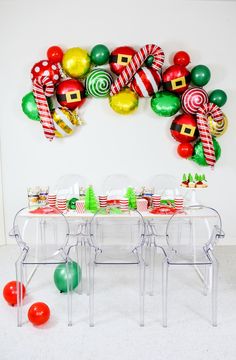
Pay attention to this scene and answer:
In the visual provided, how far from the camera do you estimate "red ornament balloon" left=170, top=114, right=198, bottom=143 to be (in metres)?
3.52

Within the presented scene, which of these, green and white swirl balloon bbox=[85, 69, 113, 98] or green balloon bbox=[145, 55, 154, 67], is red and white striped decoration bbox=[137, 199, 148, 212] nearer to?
green and white swirl balloon bbox=[85, 69, 113, 98]

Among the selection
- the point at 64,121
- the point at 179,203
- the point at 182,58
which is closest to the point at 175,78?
the point at 182,58

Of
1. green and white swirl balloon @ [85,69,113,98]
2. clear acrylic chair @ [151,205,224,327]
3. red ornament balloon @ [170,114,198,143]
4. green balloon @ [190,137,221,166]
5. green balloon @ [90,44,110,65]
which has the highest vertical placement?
green balloon @ [90,44,110,65]

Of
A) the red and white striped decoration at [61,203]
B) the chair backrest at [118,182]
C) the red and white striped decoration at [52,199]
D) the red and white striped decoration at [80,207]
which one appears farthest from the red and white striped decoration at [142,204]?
the chair backrest at [118,182]

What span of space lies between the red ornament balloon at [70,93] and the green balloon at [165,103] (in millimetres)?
756

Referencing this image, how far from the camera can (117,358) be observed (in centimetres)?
192

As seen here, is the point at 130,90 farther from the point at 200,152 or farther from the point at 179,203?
the point at 179,203

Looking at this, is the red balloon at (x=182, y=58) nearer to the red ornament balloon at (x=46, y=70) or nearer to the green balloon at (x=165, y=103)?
the green balloon at (x=165, y=103)

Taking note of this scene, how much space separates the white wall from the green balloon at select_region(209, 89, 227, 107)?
0.18 metres

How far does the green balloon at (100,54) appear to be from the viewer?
3471mm

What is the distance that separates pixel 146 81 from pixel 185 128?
2.03ft

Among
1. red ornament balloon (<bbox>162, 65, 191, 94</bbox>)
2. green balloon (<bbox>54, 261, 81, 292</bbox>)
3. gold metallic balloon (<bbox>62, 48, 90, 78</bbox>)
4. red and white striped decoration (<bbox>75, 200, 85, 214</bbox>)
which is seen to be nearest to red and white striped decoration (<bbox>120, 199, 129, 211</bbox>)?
red and white striped decoration (<bbox>75, 200, 85, 214</bbox>)

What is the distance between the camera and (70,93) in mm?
3512

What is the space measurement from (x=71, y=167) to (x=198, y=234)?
164 centimetres
